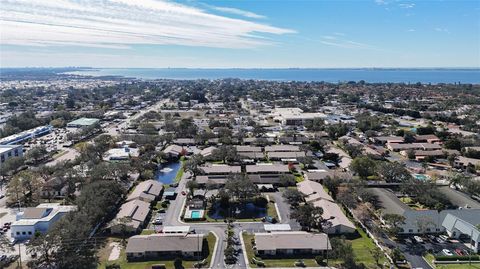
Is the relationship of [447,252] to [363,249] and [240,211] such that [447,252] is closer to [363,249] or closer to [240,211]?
[363,249]

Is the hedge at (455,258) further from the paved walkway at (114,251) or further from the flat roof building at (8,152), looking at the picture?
→ the flat roof building at (8,152)

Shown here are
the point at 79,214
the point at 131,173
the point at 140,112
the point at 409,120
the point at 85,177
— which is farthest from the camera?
the point at 140,112

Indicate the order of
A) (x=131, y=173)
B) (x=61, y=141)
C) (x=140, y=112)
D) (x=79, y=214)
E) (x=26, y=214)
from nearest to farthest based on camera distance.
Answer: (x=79, y=214)
(x=26, y=214)
(x=131, y=173)
(x=61, y=141)
(x=140, y=112)

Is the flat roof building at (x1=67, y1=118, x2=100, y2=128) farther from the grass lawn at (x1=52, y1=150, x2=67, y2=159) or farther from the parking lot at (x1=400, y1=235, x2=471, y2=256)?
the parking lot at (x1=400, y1=235, x2=471, y2=256)

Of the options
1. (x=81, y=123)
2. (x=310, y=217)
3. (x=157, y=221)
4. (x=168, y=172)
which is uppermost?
(x=310, y=217)

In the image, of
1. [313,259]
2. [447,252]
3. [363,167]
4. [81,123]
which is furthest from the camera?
[81,123]

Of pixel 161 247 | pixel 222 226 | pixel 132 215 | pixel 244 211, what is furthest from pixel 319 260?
pixel 132 215

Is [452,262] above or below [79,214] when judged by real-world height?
below

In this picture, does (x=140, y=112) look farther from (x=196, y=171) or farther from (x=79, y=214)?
(x=79, y=214)

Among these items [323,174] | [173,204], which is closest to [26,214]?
[173,204]
